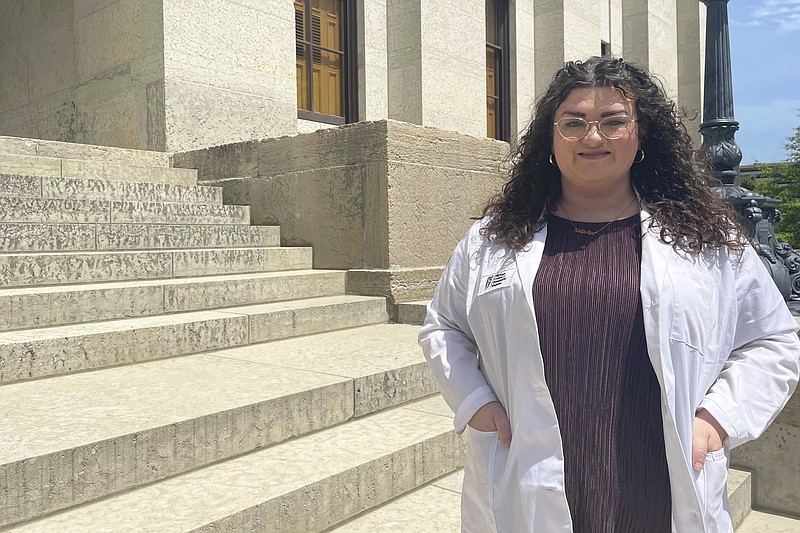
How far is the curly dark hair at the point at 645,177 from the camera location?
1.73 meters

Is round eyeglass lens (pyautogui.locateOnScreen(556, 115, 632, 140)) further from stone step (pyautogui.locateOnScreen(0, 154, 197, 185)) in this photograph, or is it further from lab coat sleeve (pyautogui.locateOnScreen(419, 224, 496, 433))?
stone step (pyautogui.locateOnScreen(0, 154, 197, 185))

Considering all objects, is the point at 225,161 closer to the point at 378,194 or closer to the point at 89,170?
the point at 89,170

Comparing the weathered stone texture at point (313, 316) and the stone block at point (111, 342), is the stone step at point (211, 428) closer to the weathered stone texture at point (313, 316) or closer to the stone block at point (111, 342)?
the stone block at point (111, 342)

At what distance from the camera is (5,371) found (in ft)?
10.7

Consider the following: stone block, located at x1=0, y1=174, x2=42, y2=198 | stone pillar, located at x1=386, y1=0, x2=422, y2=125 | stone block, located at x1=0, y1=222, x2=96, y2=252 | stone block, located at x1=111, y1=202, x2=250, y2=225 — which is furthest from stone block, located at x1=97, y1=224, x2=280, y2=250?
stone pillar, located at x1=386, y1=0, x2=422, y2=125

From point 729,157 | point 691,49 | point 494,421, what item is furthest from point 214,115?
point 691,49

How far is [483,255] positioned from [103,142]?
319 inches

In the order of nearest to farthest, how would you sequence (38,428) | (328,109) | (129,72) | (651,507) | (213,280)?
(651,507) → (38,428) → (213,280) → (129,72) → (328,109)

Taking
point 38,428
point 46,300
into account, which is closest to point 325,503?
point 38,428

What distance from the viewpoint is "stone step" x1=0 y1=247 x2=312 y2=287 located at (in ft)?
13.6

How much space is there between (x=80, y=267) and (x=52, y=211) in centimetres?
73

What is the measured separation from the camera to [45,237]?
15.0ft

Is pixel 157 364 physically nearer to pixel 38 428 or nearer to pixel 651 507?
pixel 38 428

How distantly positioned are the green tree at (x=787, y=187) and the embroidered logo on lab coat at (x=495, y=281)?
25119mm
